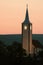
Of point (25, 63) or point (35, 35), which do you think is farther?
point (35, 35)

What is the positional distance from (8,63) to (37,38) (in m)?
21.8

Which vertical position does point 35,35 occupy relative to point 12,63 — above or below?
below

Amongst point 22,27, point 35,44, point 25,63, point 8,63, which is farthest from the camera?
point 22,27

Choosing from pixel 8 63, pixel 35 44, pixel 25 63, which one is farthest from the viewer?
pixel 35 44

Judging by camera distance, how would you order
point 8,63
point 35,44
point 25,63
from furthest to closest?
point 35,44 → point 25,63 → point 8,63

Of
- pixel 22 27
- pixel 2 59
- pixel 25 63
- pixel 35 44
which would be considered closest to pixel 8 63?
pixel 2 59

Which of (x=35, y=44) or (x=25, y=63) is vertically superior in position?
(x=25, y=63)

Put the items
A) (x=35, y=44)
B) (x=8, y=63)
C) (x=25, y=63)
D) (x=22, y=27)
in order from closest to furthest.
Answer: (x=8, y=63), (x=25, y=63), (x=35, y=44), (x=22, y=27)

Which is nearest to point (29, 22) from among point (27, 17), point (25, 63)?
point (27, 17)

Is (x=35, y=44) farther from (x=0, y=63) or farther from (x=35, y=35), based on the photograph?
(x=0, y=63)

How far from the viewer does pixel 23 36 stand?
1437 inches

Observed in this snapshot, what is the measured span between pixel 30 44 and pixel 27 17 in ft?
10.7

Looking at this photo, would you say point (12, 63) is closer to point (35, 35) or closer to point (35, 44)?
point (35, 44)

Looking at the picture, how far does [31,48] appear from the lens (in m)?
36.1
